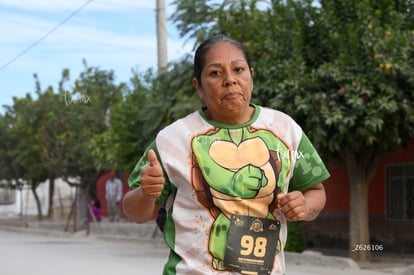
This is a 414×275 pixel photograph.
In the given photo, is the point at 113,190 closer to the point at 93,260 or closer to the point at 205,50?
the point at 93,260

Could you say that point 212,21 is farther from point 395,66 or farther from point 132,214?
point 132,214

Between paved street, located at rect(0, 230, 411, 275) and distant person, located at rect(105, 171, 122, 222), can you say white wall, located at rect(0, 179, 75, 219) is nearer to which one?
distant person, located at rect(105, 171, 122, 222)

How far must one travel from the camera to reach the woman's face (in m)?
2.78

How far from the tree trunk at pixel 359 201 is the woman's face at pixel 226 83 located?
11.4m

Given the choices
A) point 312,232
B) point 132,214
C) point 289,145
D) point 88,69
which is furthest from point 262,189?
point 88,69

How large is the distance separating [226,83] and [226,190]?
1.23 ft

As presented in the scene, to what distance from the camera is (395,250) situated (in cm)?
1619

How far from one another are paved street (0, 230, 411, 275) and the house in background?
9.59ft

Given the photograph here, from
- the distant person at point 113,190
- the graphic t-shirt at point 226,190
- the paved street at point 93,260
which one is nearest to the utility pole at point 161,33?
the paved street at point 93,260

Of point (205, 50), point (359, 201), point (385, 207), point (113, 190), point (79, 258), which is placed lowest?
point (79, 258)

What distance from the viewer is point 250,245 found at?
2693 mm

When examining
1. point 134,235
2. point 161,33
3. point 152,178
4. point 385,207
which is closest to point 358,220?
point 385,207

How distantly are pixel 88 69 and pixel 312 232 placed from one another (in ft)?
36.9

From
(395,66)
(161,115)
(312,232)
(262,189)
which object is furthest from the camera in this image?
(312,232)
